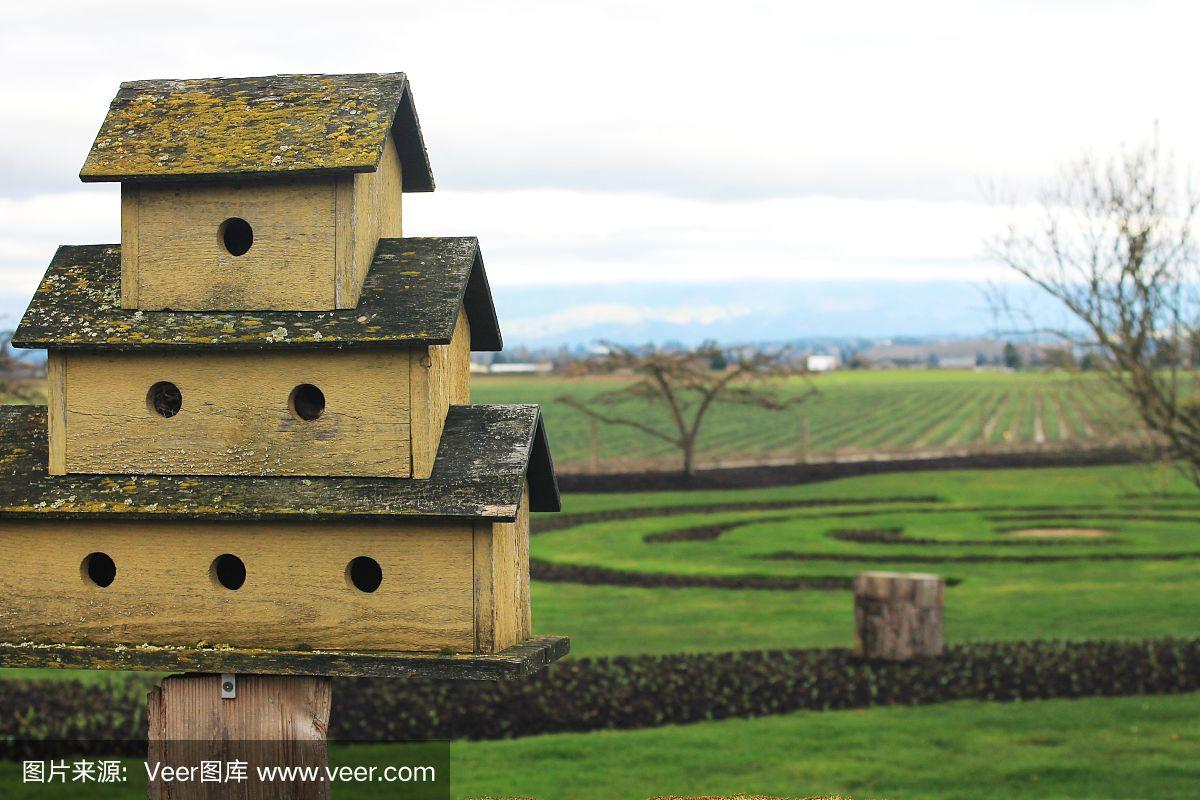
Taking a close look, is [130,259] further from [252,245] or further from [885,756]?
[885,756]

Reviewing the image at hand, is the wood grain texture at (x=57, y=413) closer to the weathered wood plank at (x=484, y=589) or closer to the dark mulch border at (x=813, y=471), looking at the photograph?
the weathered wood plank at (x=484, y=589)

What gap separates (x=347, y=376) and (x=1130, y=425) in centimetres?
1236

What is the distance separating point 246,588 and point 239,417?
0.81 meters

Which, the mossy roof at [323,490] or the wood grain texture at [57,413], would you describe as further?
the wood grain texture at [57,413]

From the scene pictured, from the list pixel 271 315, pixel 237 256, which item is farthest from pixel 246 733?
pixel 237 256

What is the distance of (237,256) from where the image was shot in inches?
283

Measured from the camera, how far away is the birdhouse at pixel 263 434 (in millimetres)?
6902

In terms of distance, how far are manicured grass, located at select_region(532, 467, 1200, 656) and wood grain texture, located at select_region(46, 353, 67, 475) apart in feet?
36.0

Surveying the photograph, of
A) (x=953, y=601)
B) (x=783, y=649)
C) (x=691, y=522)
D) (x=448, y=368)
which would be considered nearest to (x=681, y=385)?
(x=691, y=522)

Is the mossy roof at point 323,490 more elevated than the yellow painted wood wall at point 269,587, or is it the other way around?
the mossy roof at point 323,490

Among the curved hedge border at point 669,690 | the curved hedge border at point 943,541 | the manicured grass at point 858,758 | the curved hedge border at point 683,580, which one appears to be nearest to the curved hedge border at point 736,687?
the curved hedge border at point 669,690

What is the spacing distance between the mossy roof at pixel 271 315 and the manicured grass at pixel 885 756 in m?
5.98

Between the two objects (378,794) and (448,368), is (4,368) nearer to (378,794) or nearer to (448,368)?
(378,794)

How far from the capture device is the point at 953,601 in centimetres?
2123
